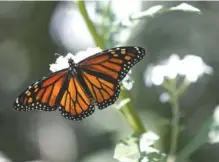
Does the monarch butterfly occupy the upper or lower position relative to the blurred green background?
lower

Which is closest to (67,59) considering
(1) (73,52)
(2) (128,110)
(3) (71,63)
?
(3) (71,63)

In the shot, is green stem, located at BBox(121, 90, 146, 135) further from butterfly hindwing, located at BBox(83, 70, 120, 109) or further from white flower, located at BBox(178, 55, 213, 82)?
white flower, located at BBox(178, 55, 213, 82)

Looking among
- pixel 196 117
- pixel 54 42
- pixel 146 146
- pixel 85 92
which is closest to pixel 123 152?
pixel 146 146

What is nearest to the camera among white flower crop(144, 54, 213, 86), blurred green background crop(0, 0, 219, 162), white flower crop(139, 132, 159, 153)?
white flower crop(139, 132, 159, 153)

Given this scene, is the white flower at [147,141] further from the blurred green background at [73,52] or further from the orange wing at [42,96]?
the blurred green background at [73,52]

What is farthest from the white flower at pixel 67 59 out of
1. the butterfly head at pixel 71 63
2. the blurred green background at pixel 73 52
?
the blurred green background at pixel 73 52

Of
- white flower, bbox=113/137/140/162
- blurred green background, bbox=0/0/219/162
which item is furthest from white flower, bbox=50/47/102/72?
blurred green background, bbox=0/0/219/162

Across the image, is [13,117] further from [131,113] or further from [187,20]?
[131,113]

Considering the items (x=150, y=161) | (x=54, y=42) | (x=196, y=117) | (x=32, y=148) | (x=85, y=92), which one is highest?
(x=54, y=42)
